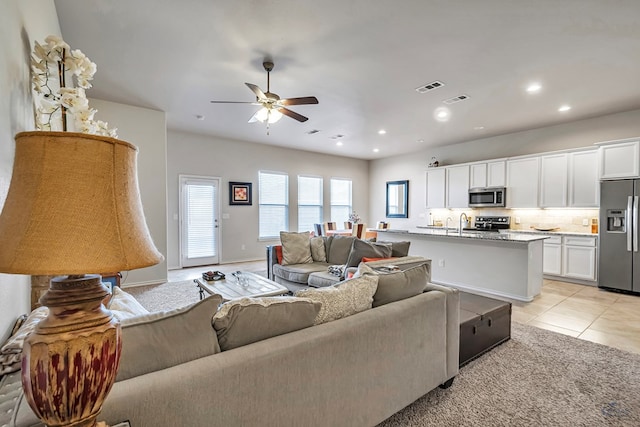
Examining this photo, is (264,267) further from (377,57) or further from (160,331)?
(160,331)

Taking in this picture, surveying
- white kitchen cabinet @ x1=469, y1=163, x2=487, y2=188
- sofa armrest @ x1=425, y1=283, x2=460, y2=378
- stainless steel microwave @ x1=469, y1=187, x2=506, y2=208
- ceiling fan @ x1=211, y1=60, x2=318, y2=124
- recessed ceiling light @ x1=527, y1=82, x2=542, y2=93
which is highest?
recessed ceiling light @ x1=527, y1=82, x2=542, y2=93

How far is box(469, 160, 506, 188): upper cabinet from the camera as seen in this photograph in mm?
6309

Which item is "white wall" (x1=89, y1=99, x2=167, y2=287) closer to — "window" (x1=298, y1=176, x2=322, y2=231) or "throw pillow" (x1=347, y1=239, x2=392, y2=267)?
"throw pillow" (x1=347, y1=239, x2=392, y2=267)

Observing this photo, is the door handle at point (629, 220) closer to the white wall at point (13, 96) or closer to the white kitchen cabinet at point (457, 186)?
the white kitchen cabinet at point (457, 186)

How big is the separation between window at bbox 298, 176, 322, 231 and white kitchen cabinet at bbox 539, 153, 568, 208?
519cm

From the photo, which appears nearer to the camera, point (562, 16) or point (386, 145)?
point (562, 16)

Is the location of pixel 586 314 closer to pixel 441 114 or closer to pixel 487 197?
pixel 487 197

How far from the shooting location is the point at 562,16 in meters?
2.52

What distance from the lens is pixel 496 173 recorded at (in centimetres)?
638

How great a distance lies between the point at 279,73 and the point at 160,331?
128 inches

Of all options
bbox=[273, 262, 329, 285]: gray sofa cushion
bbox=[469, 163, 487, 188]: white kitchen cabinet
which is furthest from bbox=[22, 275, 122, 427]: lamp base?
bbox=[469, 163, 487, 188]: white kitchen cabinet

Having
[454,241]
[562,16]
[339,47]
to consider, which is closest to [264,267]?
[454,241]

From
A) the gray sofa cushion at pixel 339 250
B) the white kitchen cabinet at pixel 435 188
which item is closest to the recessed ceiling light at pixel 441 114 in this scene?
the white kitchen cabinet at pixel 435 188

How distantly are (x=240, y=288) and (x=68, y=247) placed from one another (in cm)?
262
